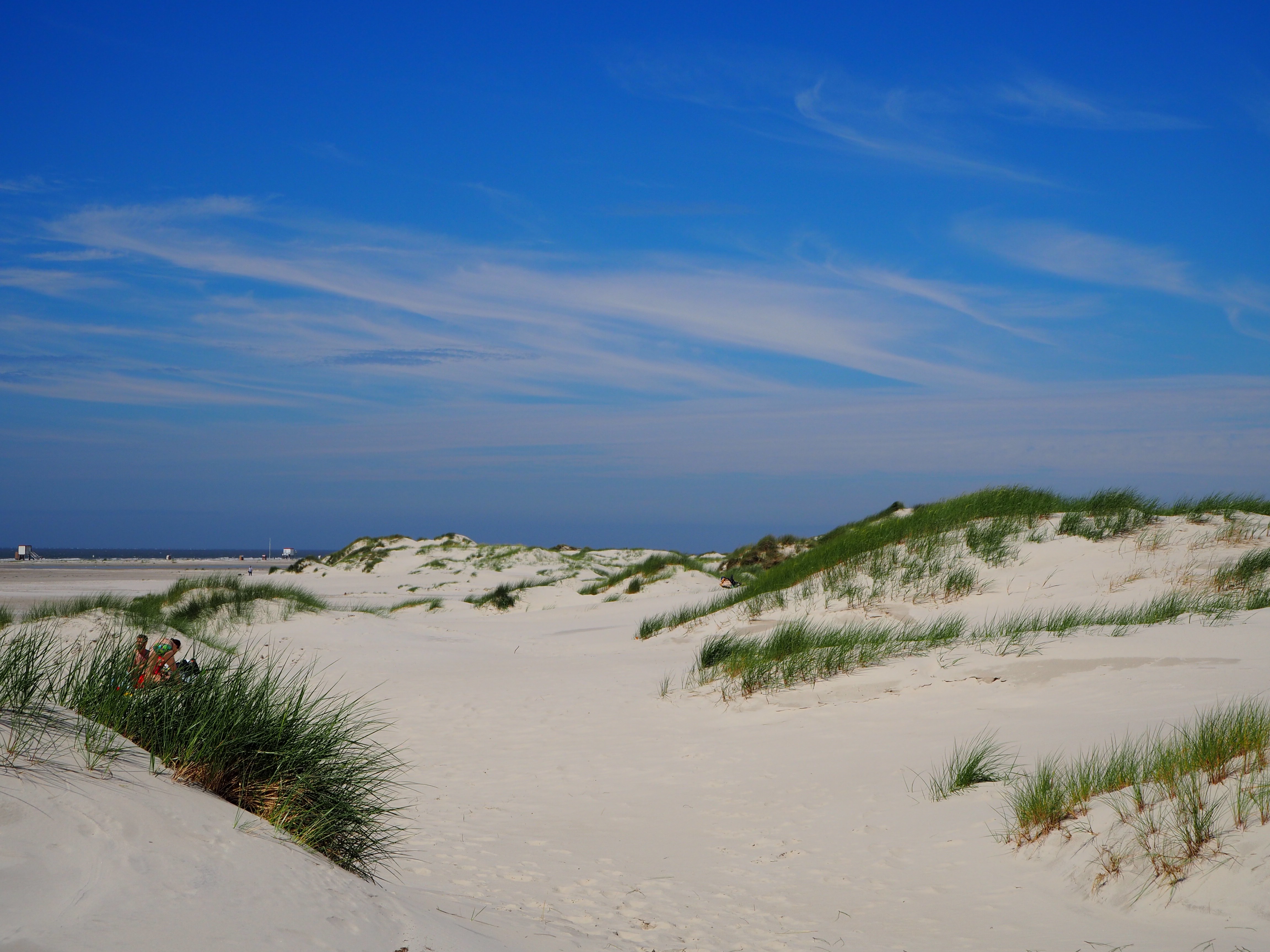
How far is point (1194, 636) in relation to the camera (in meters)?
8.97

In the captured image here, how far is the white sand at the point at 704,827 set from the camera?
9.30 feet

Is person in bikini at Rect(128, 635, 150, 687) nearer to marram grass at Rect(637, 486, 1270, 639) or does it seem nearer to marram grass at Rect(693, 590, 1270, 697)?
marram grass at Rect(693, 590, 1270, 697)

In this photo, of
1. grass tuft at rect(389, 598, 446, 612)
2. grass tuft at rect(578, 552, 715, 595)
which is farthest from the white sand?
grass tuft at rect(578, 552, 715, 595)

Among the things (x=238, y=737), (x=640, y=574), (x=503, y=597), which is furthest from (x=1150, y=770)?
(x=640, y=574)

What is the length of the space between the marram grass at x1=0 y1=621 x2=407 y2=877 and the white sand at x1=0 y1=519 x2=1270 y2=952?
0.26m

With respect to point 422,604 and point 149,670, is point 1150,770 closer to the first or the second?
point 149,670

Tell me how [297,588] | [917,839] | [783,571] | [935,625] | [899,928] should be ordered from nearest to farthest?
[899,928]
[917,839]
[935,625]
[783,571]
[297,588]

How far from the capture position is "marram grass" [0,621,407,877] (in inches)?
146

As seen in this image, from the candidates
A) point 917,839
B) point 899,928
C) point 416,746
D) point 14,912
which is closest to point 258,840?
point 14,912

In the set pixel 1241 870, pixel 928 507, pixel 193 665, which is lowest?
pixel 1241 870

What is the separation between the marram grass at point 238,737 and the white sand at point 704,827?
26cm

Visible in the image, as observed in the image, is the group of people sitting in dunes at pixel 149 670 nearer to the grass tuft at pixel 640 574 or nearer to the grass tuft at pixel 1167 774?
A: the grass tuft at pixel 1167 774

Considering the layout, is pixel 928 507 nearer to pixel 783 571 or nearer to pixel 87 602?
pixel 783 571

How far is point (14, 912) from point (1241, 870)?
483 cm
